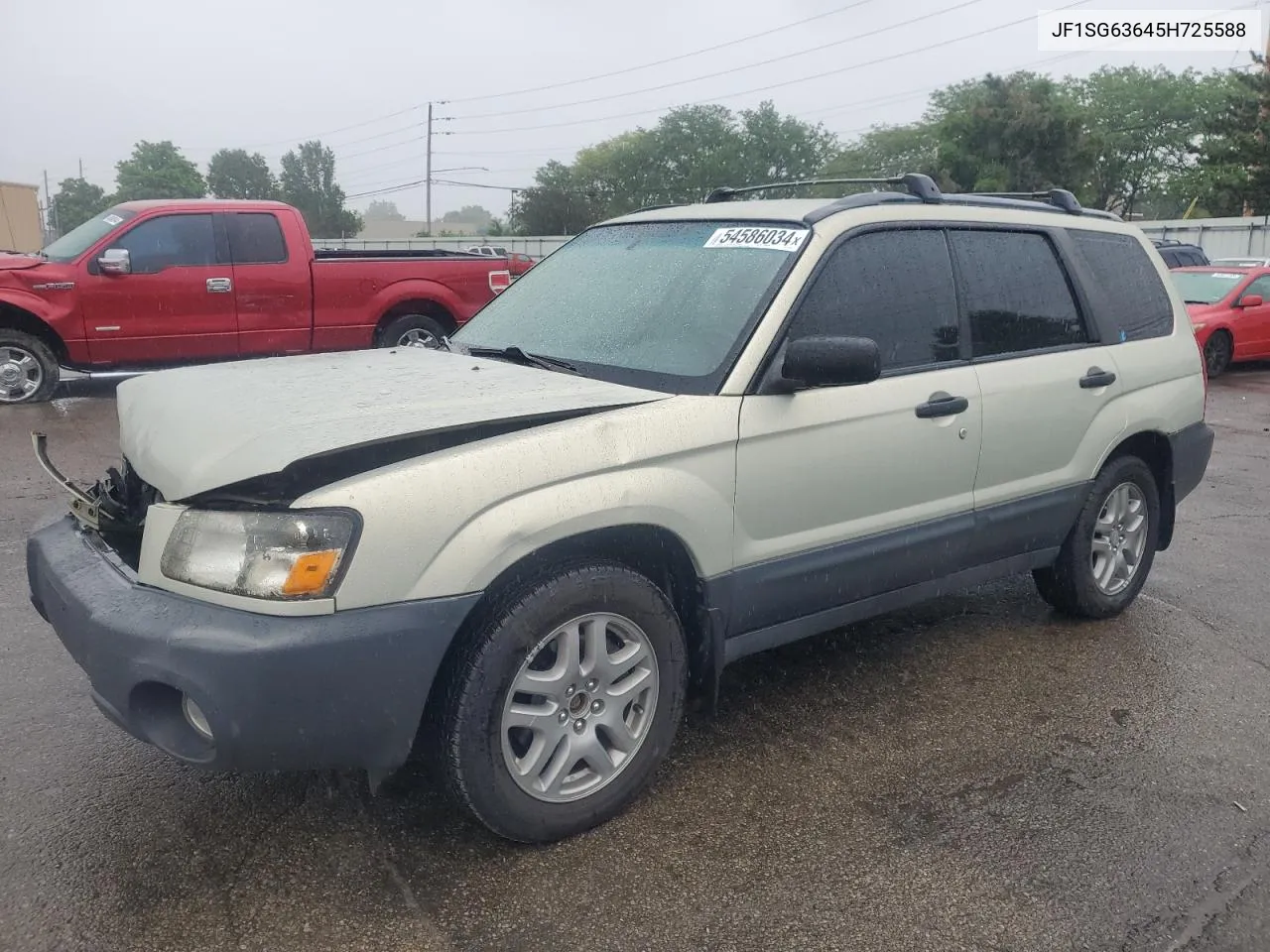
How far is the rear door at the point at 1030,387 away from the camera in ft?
12.6

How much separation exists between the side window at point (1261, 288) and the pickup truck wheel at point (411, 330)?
10524 millimetres

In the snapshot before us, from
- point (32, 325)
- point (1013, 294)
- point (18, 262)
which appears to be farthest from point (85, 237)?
point (1013, 294)

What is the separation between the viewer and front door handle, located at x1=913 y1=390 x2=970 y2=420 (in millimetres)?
3529

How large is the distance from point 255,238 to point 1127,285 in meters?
8.02

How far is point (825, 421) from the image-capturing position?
10.6 ft

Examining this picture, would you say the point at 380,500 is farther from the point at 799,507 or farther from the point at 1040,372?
the point at 1040,372

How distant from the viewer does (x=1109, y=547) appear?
177 inches

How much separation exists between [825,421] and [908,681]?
125 centimetres

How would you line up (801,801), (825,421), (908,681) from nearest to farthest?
(801,801), (825,421), (908,681)

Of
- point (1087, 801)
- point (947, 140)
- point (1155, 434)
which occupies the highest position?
point (947, 140)

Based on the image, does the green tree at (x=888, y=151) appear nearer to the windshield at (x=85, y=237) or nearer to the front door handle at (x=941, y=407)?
the windshield at (x=85, y=237)

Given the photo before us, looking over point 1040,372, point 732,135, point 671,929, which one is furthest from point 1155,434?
point 732,135

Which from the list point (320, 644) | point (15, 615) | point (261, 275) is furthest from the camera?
point (261, 275)

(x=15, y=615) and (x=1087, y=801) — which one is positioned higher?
(x=15, y=615)
